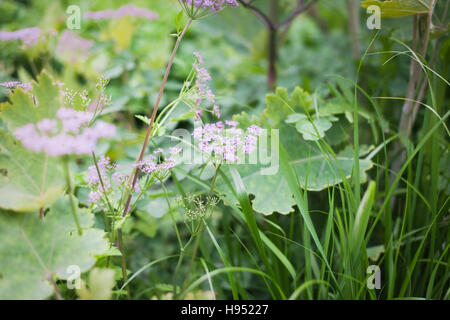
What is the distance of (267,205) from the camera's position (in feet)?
2.44

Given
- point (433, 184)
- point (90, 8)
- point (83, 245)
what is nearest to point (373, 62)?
point (433, 184)

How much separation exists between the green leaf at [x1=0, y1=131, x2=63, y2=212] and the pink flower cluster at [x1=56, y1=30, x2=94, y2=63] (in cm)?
86

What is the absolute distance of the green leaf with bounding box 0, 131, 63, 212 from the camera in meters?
0.55

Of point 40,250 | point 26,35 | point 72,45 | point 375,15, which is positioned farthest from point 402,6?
point 72,45

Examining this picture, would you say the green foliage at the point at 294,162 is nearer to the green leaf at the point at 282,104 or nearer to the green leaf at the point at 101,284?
the green leaf at the point at 282,104

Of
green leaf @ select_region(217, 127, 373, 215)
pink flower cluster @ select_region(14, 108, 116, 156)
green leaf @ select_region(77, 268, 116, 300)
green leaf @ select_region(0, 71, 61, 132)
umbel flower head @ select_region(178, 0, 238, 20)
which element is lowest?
green leaf @ select_region(77, 268, 116, 300)

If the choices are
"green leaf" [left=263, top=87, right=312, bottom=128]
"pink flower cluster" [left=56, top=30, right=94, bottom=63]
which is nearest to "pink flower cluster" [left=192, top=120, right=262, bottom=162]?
"green leaf" [left=263, top=87, right=312, bottom=128]

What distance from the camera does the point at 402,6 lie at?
0.71 metres

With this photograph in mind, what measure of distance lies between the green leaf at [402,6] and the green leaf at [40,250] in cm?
69

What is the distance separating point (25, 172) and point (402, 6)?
789 millimetres

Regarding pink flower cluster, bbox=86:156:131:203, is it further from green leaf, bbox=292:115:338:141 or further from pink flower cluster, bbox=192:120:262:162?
green leaf, bbox=292:115:338:141

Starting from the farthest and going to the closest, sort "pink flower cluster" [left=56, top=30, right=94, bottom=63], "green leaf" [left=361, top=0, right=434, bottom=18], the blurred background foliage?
"pink flower cluster" [left=56, top=30, right=94, bottom=63] → the blurred background foliage → "green leaf" [left=361, top=0, right=434, bottom=18]

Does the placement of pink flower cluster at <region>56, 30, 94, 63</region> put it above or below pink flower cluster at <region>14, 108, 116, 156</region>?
above

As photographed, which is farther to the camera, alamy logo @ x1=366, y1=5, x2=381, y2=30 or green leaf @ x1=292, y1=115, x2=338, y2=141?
green leaf @ x1=292, y1=115, x2=338, y2=141
